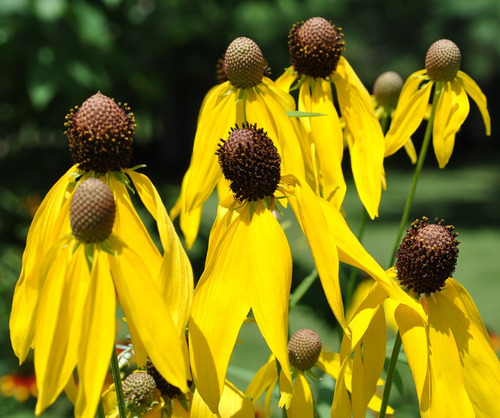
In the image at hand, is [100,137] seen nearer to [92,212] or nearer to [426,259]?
[92,212]

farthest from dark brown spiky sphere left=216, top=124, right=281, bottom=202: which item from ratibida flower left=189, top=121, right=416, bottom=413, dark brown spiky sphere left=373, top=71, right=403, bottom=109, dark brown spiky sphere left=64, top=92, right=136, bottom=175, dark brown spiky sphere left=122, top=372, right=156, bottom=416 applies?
dark brown spiky sphere left=373, top=71, right=403, bottom=109

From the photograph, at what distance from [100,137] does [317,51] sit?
423 millimetres

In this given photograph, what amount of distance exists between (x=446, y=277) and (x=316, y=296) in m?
4.72

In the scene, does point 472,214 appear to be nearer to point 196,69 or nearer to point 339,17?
point 339,17

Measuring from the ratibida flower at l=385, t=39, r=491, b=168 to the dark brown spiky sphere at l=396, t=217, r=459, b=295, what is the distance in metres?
0.25

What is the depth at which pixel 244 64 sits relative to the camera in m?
1.00

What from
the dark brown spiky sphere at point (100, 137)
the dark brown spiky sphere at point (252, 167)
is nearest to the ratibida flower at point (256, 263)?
the dark brown spiky sphere at point (252, 167)

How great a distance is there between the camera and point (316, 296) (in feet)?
18.0

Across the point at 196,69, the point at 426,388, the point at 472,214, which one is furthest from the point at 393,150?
the point at 196,69

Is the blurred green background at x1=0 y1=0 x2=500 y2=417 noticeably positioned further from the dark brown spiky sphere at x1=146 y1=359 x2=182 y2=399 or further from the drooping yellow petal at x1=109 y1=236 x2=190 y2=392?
the drooping yellow petal at x1=109 y1=236 x2=190 y2=392

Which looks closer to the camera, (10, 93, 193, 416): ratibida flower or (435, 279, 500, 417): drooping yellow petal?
(10, 93, 193, 416): ratibida flower

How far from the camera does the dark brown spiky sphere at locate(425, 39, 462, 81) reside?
1.08 m

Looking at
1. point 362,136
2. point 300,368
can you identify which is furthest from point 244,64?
point 300,368

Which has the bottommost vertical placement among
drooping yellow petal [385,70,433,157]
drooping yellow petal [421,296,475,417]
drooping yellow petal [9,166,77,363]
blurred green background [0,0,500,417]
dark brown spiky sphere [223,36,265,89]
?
blurred green background [0,0,500,417]
